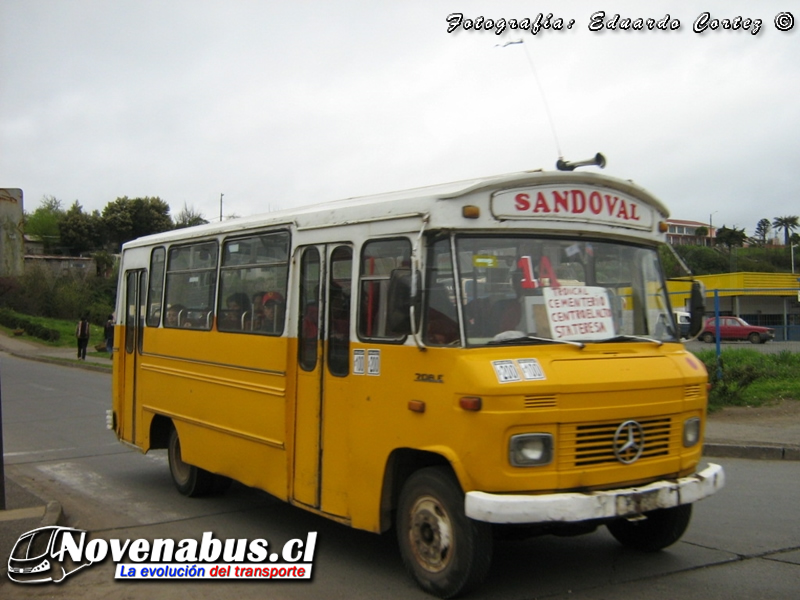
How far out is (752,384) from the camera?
1508 cm

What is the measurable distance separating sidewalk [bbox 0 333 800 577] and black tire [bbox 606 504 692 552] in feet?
15.6

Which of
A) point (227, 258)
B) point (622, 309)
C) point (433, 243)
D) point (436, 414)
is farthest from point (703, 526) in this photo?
point (227, 258)

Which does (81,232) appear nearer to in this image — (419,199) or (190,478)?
(190,478)

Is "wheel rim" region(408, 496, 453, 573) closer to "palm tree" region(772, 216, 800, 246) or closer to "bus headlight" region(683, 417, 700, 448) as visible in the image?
"bus headlight" region(683, 417, 700, 448)

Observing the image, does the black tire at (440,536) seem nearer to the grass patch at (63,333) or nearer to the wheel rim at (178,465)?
the wheel rim at (178,465)

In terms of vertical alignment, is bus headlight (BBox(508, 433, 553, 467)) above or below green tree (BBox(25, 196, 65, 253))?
below

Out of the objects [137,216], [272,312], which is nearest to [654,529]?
[272,312]

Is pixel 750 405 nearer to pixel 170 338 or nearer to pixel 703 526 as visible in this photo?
pixel 703 526

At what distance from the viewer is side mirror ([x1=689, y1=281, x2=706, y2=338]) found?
259 inches

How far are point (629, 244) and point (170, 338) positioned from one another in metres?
5.23

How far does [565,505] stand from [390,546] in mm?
2368

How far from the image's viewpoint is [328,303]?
260 inches

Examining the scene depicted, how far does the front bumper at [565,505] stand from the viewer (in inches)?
195

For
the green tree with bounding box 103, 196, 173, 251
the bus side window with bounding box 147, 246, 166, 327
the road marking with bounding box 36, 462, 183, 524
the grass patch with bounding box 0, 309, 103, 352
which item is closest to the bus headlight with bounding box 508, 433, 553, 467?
the road marking with bounding box 36, 462, 183, 524
